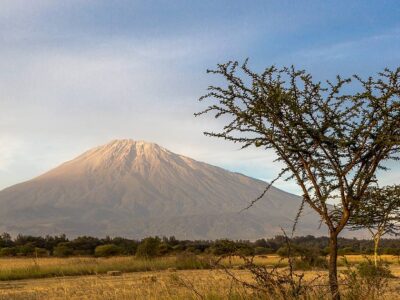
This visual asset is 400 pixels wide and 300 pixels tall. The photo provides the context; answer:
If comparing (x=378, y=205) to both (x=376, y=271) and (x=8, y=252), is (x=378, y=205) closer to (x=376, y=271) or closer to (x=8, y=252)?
(x=376, y=271)

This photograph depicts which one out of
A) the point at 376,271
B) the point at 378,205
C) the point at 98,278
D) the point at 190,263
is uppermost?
the point at 378,205

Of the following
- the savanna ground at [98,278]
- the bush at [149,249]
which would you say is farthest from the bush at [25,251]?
the savanna ground at [98,278]

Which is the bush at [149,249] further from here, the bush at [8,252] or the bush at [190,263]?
the bush at [8,252]

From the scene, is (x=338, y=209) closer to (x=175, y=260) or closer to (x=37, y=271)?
(x=37, y=271)

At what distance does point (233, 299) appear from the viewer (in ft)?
29.5

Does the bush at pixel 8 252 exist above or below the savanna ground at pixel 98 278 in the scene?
above

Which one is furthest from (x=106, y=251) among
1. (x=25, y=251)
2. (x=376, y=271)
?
(x=376, y=271)

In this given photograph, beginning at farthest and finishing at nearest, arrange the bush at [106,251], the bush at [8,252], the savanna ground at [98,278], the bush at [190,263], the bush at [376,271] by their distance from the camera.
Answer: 1. the bush at [8,252]
2. the bush at [106,251]
3. the bush at [190,263]
4. the savanna ground at [98,278]
5. the bush at [376,271]

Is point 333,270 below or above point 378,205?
below

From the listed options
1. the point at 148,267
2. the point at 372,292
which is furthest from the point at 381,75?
the point at 148,267

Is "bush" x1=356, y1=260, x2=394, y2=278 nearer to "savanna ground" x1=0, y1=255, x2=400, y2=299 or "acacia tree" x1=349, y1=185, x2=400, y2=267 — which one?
"savanna ground" x1=0, y1=255, x2=400, y2=299

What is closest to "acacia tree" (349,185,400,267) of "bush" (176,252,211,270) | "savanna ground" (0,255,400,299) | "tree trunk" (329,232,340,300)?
"tree trunk" (329,232,340,300)

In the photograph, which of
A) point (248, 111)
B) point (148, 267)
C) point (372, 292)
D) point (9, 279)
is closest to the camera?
point (372, 292)

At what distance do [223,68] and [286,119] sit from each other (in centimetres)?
121
